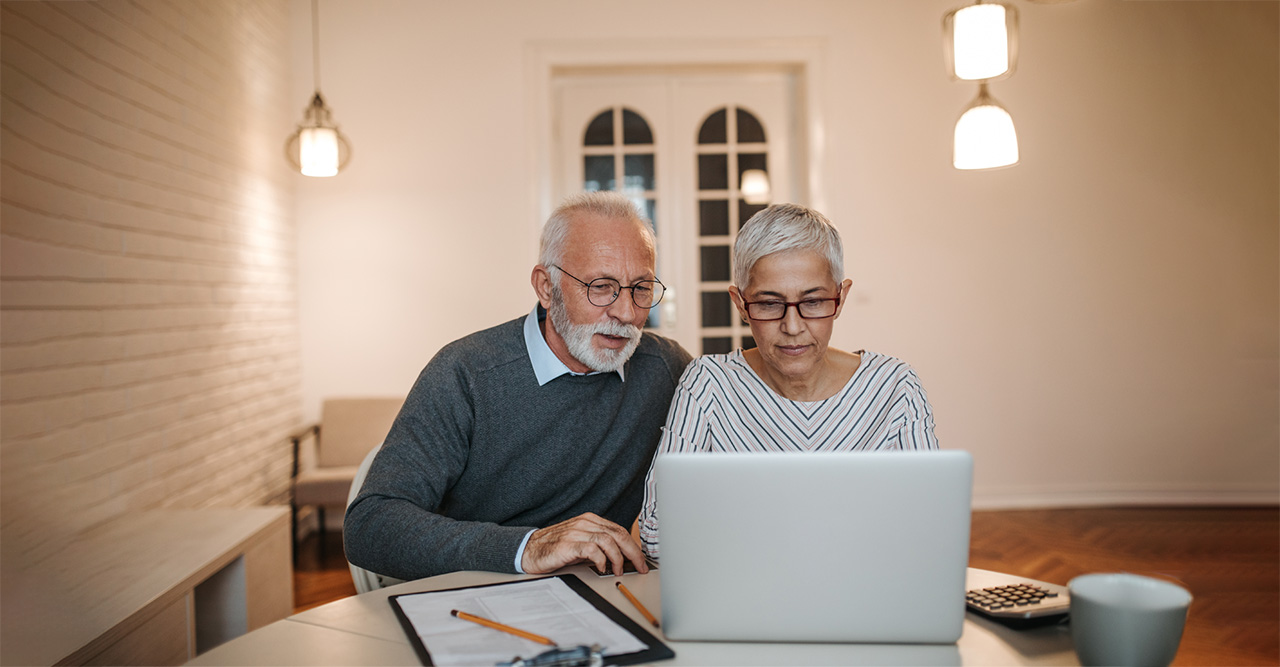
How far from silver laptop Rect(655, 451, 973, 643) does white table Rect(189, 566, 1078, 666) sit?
18 mm

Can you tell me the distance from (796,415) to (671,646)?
719 millimetres

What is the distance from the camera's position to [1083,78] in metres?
4.46

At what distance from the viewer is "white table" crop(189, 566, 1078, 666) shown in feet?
3.07

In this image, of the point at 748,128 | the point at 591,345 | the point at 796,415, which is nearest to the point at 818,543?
the point at 796,415

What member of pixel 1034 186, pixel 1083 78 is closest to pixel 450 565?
pixel 1034 186

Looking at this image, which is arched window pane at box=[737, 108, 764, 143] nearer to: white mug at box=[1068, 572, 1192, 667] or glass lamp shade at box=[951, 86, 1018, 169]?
glass lamp shade at box=[951, 86, 1018, 169]

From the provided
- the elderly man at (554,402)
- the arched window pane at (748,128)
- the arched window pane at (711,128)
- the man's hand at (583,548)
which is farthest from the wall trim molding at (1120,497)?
the man's hand at (583,548)

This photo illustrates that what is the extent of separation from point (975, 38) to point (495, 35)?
8.81 ft

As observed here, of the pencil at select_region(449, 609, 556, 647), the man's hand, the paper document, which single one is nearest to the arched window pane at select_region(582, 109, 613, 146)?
the man's hand

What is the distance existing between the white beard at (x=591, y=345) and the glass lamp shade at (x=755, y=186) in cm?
311

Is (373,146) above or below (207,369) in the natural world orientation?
above

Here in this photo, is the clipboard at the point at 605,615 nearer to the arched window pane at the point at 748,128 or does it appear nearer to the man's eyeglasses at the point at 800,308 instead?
the man's eyeglasses at the point at 800,308

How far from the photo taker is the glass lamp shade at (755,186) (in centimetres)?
471

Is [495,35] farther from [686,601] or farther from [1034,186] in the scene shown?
[686,601]
